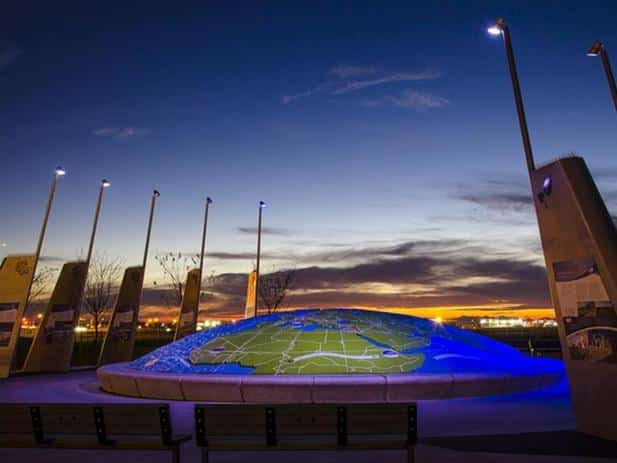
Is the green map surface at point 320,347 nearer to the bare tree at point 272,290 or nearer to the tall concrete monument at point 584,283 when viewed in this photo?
the tall concrete monument at point 584,283

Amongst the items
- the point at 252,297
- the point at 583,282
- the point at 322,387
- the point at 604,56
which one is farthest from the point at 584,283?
the point at 252,297

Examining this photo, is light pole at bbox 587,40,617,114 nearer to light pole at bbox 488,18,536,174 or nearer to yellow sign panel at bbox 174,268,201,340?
light pole at bbox 488,18,536,174

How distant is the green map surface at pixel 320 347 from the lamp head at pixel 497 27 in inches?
338

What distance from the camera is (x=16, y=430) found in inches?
295

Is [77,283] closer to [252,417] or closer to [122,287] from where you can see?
[122,287]

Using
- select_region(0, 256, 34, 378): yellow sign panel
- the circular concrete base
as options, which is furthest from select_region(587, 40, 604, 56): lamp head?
select_region(0, 256, 34, 378): yellow sign panel

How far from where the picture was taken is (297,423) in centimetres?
687

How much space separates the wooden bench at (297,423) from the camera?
6820mm

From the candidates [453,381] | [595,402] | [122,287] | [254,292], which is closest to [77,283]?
[122,287]

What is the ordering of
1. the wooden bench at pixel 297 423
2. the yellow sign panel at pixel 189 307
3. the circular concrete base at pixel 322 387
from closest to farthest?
the wooden bench at pixel 297 423 → the circular concrete base at pixel 322 387 → the yellow sign panel at pixel 189 307

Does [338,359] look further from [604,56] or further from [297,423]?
[604,56]

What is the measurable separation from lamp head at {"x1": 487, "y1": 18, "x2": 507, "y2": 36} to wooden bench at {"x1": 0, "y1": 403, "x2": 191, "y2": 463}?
978cm

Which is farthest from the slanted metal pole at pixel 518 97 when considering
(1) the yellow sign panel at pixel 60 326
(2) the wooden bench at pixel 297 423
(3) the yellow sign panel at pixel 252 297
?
(3) the yellow sign panel at pixel 252 297

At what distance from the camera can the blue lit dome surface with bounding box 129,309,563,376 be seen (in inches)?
595
